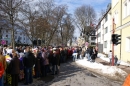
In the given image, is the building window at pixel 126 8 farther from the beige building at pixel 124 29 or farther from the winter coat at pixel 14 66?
the winter coat at pixel 14 66

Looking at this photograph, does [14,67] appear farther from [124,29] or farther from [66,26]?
[66,26]

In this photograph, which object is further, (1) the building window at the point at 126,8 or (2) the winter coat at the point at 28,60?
(1) the building window at the point at 126,8

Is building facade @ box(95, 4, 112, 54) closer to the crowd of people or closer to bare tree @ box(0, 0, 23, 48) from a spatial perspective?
bare tree @ box(0, 0, 23, 48)

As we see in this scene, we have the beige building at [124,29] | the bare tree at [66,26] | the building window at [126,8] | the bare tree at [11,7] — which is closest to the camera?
the bare tree at [11,7]

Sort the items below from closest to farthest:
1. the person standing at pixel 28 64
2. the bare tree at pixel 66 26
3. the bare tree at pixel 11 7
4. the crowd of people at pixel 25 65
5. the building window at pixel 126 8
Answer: the crowd of people at pixel 25 65, the person standing at pixel 28 64, the bare tree at pixel 11 7, the building window at pixel 126 8, the bare tree at pixel 66 26

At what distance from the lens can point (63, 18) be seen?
55.8 meters

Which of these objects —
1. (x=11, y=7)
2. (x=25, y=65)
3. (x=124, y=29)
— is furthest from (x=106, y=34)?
(x=25, y=65)

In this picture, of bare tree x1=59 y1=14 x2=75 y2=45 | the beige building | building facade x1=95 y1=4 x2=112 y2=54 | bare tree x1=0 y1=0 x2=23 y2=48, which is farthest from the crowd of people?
bare tree x1=59 y1=14 x2=75 y2=45

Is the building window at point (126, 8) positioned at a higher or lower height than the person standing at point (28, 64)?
higher

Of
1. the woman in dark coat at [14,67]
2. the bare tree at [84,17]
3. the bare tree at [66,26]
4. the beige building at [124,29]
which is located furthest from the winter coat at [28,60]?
the bare tree at [84,17]

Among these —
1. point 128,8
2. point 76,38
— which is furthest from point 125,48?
point 76,38

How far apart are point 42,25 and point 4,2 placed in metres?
20.4

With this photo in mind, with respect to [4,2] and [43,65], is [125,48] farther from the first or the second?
[43,65]

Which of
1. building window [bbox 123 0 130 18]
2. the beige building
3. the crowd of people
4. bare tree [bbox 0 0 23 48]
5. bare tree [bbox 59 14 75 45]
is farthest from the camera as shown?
bare tree [bbox 59 14 75 45]
